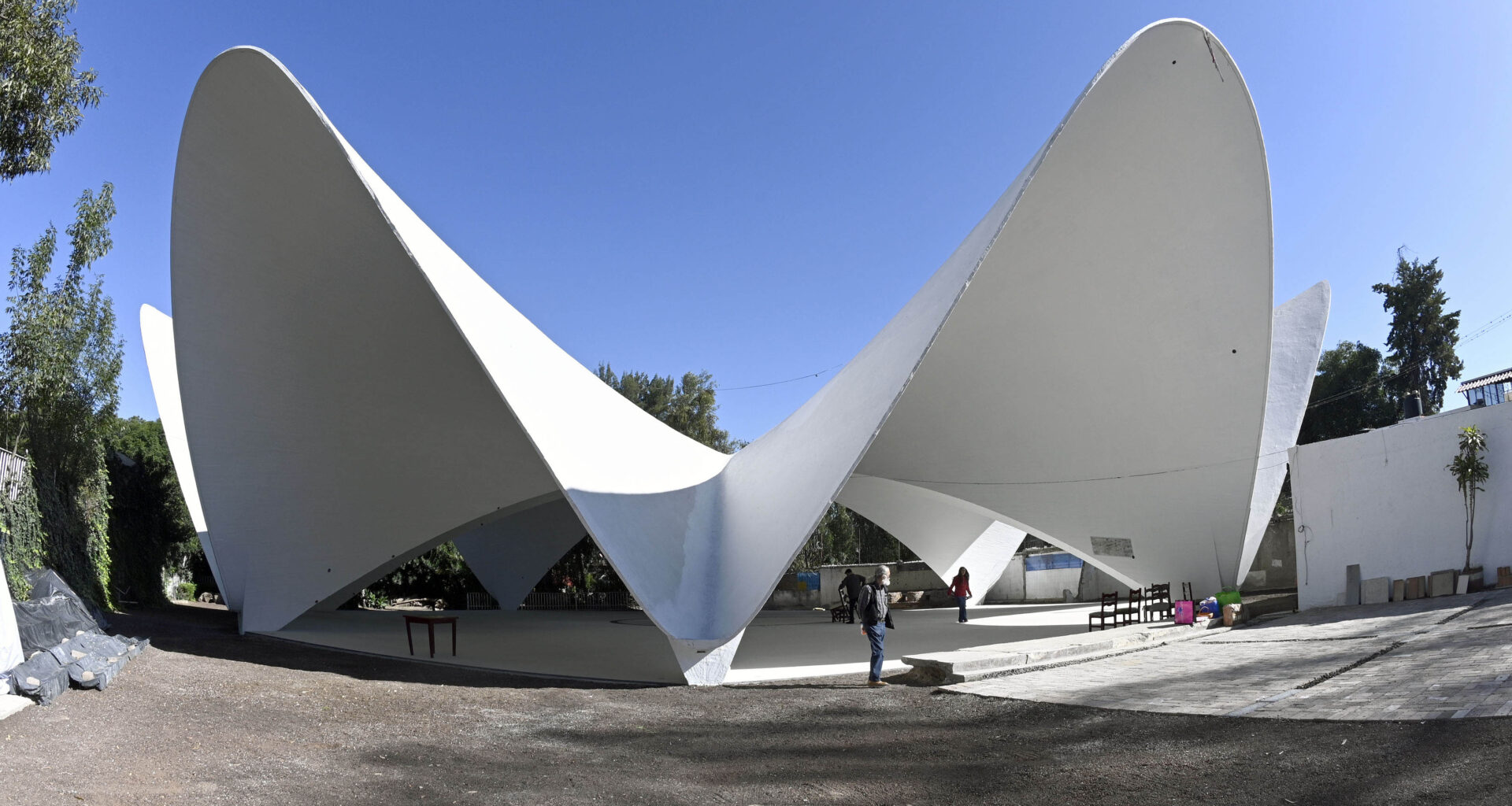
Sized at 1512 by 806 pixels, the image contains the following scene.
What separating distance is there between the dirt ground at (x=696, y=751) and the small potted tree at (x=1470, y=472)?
6.82 meters

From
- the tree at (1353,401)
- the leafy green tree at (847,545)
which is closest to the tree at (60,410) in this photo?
the leafy green tree at (847,545)

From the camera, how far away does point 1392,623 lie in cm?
932

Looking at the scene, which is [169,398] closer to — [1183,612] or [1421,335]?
[1183,612]

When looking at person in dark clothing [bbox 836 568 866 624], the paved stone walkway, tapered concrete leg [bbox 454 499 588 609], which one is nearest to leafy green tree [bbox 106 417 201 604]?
tapered concrete leg [bbox 454 499 588 609]

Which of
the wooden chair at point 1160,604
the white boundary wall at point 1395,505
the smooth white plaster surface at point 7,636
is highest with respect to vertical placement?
the white boundary wall at point 1395,505

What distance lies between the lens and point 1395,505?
12.2 metres

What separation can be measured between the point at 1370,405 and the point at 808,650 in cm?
3670

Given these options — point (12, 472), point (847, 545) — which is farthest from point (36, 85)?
point (847, 545)

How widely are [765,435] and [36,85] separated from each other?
37.6ft

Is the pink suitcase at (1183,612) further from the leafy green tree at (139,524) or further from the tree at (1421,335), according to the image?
the tree at (1421,335)

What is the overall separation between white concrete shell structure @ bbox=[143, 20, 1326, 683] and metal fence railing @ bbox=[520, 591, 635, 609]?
10.5m

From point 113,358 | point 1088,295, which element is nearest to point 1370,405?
point 1088,295

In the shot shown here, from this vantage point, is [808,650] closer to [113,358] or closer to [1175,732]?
[1175,732]

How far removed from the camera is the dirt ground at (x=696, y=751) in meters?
4.07
